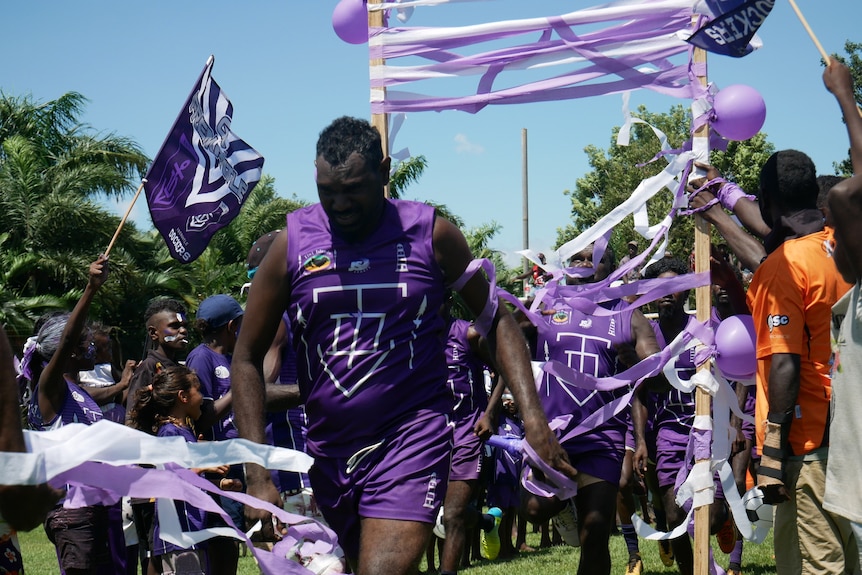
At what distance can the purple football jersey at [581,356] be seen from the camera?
21.8ft

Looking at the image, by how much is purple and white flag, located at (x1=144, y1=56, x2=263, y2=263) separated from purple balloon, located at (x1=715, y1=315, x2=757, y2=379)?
12.5 ft

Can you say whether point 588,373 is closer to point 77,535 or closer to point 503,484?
point 77,535

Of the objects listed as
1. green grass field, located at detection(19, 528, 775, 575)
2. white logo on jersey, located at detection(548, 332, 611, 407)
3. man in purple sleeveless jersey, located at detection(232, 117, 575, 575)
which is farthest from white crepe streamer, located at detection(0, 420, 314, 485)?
green grass field, located at detection(19, 528, 775, 575)

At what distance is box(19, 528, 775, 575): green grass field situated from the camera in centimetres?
907

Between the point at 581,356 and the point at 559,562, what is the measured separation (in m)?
3.69

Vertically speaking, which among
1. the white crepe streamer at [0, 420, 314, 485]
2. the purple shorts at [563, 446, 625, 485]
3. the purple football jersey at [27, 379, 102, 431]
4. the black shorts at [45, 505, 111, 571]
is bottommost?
the black shorts at [45, 505, 111, 571]

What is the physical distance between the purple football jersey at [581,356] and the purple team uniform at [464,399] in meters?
1.29

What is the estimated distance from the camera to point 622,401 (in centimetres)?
630

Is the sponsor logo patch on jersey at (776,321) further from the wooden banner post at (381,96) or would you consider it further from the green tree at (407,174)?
the green tree at (407,174)

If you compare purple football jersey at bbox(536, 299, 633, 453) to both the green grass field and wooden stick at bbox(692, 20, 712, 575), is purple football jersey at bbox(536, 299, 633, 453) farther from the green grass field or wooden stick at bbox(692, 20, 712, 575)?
the green grass field

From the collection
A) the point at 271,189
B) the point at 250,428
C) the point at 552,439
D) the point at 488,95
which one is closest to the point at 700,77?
the point at 488,95

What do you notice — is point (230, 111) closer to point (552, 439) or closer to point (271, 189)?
point (552, 439)

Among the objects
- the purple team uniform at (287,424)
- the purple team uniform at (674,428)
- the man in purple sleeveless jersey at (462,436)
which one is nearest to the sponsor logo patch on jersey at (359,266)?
the purple team uniform at (287,424)

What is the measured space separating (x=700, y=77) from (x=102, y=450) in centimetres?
428
